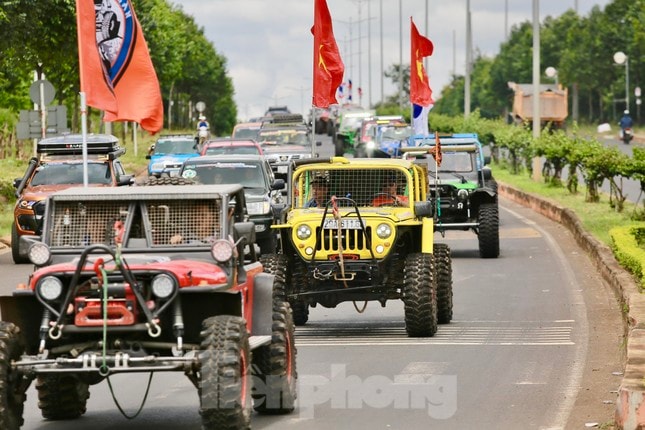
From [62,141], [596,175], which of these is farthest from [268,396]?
[596,175]

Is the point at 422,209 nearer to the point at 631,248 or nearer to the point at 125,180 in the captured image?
the point at 631,248

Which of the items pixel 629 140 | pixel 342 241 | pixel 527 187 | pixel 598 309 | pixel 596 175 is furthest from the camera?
pixel 629 140

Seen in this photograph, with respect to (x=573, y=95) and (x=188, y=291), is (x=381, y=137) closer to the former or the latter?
(x=188, y=291)

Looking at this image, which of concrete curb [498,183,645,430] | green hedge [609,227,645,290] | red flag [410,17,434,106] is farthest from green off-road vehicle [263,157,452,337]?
red flag [410,17,434,106]

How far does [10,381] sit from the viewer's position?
10172 mm

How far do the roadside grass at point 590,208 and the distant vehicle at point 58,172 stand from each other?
8.77 metres

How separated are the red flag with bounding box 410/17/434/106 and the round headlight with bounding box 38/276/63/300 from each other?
94.4 ft

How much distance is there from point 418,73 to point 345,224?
22.6 metres

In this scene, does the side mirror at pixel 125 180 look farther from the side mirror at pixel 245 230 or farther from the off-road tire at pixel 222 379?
the off-road tire at pixel 222 379

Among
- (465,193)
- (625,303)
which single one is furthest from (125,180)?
(625,303)

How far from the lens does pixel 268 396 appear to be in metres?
11.8

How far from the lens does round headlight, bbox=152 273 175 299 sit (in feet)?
33.7

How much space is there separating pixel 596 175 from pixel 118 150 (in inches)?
430

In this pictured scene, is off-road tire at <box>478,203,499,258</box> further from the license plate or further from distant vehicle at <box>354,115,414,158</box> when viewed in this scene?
distant vehicle at <box>354,115,414,158</box>
